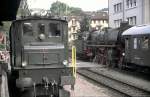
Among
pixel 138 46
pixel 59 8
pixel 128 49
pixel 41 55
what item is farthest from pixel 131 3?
pixel 41 55

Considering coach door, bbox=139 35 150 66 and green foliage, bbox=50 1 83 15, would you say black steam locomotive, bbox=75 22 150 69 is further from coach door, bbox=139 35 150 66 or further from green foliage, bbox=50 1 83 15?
green foliage, bbox=50 1 83 15

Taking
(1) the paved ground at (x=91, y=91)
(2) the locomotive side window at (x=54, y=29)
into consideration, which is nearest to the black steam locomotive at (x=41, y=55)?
(2) the locomotive side window at (x=54, y=29)

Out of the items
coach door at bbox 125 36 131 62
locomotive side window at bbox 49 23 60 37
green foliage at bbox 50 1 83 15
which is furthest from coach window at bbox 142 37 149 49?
locomotive side window at bbox 49 23 60 37

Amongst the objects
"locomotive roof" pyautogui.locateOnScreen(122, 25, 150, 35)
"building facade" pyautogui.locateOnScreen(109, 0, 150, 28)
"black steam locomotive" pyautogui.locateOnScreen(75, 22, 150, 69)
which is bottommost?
"black steam locomotive" pyautogui.locateOnScreen(75, 22, 150, 69)

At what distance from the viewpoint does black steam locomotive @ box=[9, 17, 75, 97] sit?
568 inches

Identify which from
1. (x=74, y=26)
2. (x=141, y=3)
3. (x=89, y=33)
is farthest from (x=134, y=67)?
(x=74, y=26)

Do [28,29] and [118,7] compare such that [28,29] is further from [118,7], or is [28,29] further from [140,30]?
[118,7]

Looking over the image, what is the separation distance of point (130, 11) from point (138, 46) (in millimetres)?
36960

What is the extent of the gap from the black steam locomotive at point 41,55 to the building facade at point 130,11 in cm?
4254

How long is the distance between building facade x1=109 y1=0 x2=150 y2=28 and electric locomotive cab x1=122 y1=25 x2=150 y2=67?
29.9m

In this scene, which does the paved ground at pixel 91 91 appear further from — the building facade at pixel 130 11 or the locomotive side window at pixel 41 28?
the building facade at pixel 130 11

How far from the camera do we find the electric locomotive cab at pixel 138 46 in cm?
2325

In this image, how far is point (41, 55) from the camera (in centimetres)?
1471

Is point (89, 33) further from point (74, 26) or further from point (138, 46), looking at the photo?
point (74, 26)
